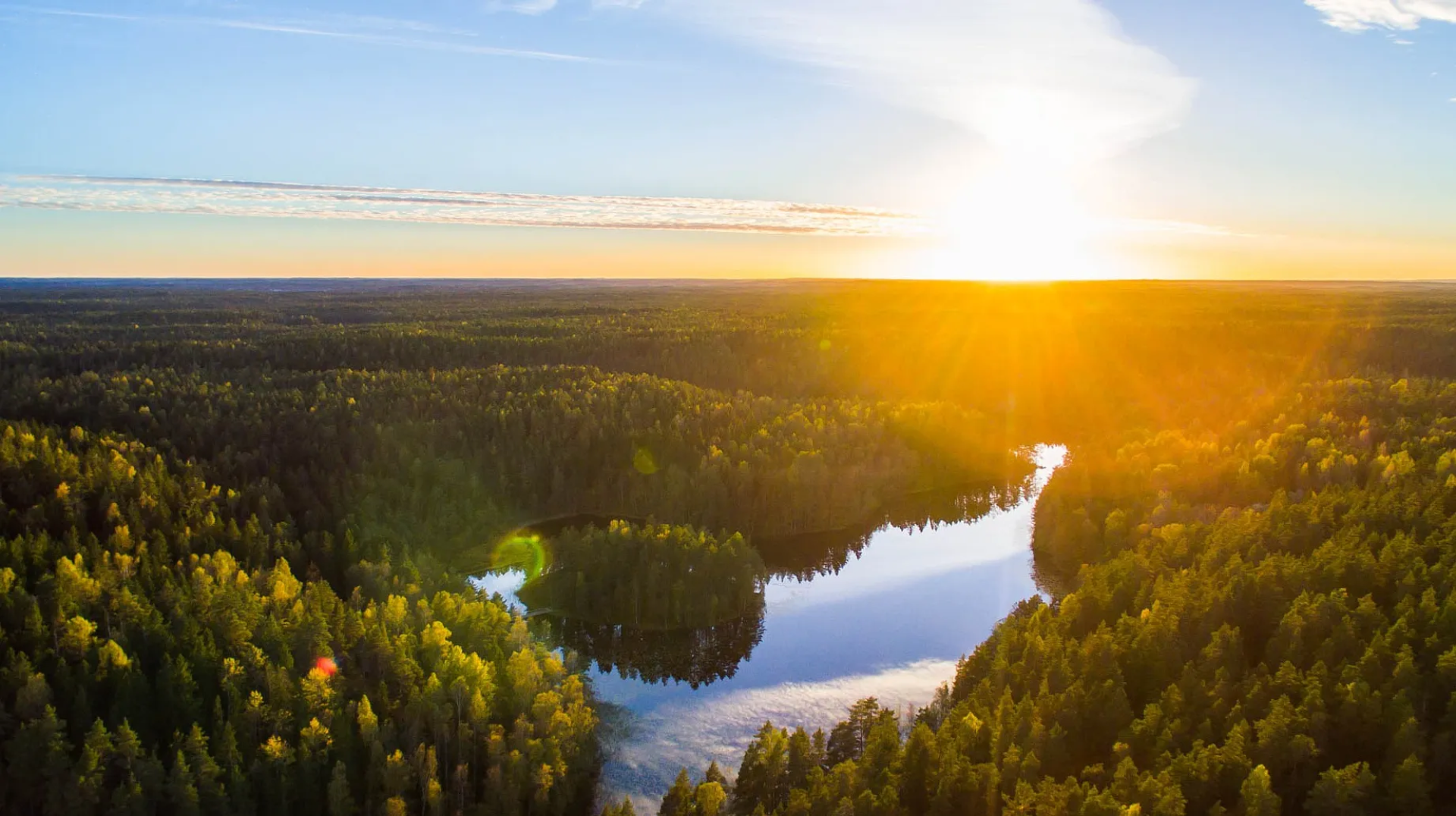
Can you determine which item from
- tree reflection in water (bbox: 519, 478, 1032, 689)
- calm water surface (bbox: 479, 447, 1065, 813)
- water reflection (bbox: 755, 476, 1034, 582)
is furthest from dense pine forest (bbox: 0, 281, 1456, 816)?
calm water surface (bbox: 479, 447, 1065, 813)

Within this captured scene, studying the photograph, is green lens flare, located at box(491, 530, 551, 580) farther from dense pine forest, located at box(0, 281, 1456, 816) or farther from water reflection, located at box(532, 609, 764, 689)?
water reflection, located at box(532, 609, 764, 689)

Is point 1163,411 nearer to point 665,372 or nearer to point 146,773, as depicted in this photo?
point 665,372

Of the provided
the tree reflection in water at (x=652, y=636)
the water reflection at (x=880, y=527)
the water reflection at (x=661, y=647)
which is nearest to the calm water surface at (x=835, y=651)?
the water reflection at (x=661, y=647)

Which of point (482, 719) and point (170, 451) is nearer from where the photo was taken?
point (482, 719)

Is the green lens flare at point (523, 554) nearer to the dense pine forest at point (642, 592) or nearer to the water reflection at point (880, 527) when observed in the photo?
the dense pine forest at point (642, 592)

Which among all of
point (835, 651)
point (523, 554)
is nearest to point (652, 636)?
point (835, 651)

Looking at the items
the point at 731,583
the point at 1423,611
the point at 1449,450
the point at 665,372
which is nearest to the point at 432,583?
the point at 731,583
